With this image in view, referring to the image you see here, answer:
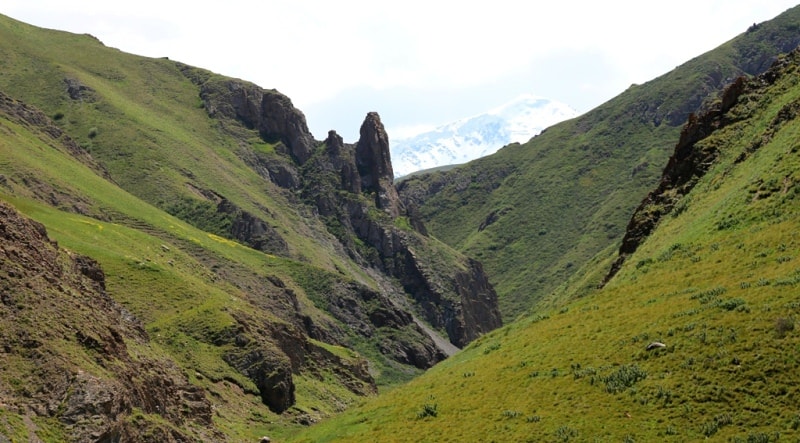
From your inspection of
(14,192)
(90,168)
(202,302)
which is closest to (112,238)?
(14,192)

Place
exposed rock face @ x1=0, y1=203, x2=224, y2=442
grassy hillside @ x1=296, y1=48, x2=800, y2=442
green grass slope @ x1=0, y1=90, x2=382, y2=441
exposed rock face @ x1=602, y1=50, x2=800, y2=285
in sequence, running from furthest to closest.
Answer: green grass slope @ x1=0, y1=90, x2=382, y2=441 → exposed rock face @ x1=602, y1=50, x2=800, y2=285 → exposed rock face @ x1=0, y1=203, x2=224, y2=442 → grassy hillside @ x1=296, y1=48, x2=800, y2=442

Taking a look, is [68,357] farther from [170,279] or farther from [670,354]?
[170,279]

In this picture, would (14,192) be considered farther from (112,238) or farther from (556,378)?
(556,378)

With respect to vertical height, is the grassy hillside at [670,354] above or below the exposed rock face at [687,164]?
below

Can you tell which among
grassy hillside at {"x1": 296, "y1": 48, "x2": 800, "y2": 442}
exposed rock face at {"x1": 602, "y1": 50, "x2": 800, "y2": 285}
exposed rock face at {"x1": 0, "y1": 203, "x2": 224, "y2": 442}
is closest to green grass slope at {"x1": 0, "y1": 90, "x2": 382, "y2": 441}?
exposed rock face at {"x1": 0, "y1": 203, "x2": 224, "y2": 442}

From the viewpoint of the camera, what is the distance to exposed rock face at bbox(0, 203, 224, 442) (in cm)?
5116

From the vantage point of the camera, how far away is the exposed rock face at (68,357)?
168ft

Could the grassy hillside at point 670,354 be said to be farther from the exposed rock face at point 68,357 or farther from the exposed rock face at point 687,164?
the exposed rock face at point 68,357

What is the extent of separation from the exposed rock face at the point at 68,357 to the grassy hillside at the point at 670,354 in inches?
548

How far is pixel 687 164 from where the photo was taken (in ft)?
303

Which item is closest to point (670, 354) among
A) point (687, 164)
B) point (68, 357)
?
point (68, 357)

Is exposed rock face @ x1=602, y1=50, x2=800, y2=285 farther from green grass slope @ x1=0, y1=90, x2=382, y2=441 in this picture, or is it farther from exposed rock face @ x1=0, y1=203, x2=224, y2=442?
exposed rock face @ x1=0, y1=203, x2=224, y2=442

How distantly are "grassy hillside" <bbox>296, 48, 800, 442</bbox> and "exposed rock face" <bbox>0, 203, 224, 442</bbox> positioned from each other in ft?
45.7

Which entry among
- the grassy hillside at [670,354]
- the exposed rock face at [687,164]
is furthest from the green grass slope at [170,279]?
the exposed rock face at [687,164]
